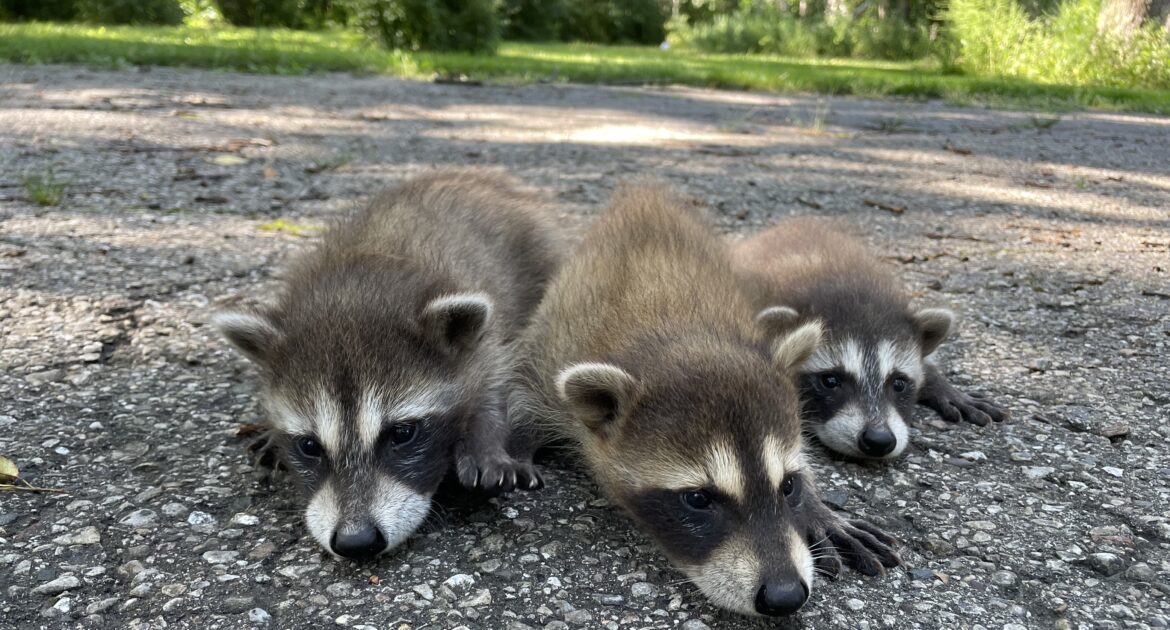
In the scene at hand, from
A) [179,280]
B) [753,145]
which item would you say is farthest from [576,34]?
[179,280]

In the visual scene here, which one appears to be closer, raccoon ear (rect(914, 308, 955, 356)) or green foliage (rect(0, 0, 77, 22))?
raccoon ear (rect(914, 308, 955, 356))

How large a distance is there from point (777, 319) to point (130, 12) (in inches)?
1280

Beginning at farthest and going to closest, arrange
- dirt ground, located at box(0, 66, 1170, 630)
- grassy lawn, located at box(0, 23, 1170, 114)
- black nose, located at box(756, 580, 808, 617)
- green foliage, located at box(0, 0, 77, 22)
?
green foliage, located at box(0, 0, 77, 22)
grassy lawn, located at box(0, 23, 1170, 114)
dirt ground, located at box(0, 66, 1170, 630)
black nose, located at box(756, 580, 808, 617)

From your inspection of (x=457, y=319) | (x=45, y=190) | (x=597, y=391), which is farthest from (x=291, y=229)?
(x=597, y=391)

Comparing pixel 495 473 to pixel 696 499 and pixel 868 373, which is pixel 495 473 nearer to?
pixel 696 499

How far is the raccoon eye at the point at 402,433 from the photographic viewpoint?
3207 mm

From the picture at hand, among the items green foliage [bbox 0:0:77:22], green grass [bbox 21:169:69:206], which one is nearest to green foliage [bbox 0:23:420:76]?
green grass [bbox 21:169:69:206]

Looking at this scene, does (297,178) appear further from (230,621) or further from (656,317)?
(230,621)

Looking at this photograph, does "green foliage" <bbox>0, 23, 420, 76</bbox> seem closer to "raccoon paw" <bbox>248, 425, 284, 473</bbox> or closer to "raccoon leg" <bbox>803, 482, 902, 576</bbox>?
"raccoon paw" <bbox>248, 425, 284, 473</bbox>

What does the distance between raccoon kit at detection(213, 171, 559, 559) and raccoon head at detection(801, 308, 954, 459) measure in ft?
4.88

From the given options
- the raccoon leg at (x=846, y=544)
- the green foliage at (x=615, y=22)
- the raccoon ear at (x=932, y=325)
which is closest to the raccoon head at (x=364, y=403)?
the raccoon leg at (x=846, y=544)

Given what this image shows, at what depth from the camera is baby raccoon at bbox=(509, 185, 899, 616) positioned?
108 inches

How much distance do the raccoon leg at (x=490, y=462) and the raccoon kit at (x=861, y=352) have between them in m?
1.44

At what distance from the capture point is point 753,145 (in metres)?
10.6
